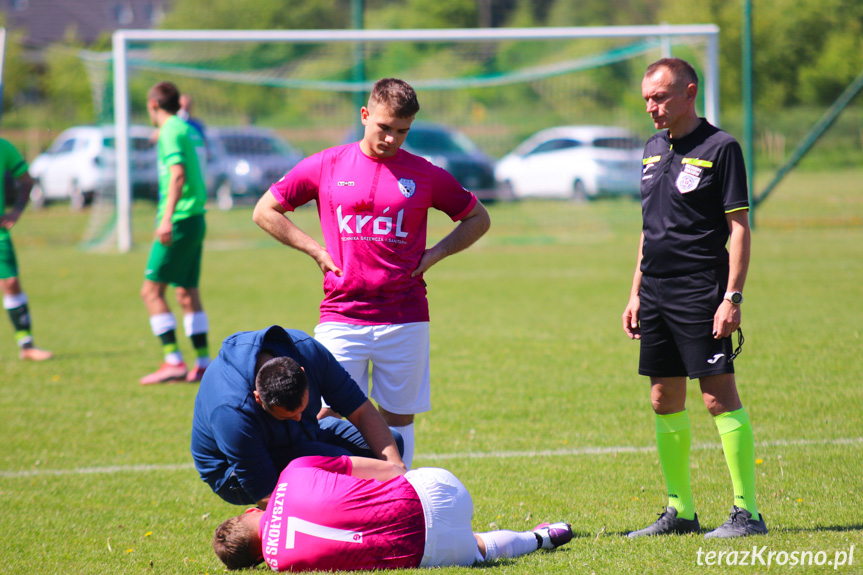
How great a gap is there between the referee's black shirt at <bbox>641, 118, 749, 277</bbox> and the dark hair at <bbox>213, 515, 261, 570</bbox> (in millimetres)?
2156

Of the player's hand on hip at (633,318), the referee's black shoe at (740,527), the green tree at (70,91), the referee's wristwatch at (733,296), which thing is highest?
the green tree at (70,91)

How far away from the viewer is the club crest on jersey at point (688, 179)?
389 centimetres

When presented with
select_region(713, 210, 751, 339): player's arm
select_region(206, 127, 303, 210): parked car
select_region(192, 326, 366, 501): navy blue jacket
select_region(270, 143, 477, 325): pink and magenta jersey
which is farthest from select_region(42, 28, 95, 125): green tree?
select_region(713, 210, 751, 339): player's arm

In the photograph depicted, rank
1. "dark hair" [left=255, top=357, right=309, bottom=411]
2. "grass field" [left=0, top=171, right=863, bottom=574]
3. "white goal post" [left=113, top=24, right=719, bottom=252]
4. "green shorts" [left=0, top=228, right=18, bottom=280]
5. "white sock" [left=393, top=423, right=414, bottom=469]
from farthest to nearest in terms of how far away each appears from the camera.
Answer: "white goal post" [left=113, top=24, right=719, bottom=252] → "green shorts" [left=0, top=228, right=18, bottom=280] → "white sock" [left=393, top=423, right=414, bottom=469] → "grass field" [left=0, top=171, right=863, bottom=574] → "dark hair" [left=255, top=357, right=309, bottom=411]

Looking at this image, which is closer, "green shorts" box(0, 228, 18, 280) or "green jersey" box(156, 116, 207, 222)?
"green jersey" box(156, 116, 207, 222)

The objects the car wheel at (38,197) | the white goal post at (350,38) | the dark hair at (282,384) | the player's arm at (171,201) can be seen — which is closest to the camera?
the dark hair at (282,384)

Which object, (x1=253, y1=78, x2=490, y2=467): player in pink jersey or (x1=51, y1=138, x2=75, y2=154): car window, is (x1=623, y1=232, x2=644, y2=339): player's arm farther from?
(x1=51, y1=138, x2=75, y2=154): car window

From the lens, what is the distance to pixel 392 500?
3.56 m

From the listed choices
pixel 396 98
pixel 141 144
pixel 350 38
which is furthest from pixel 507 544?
pixel 141 144

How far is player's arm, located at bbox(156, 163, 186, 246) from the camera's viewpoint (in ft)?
24.6

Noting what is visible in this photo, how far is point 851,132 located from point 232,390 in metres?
23.0

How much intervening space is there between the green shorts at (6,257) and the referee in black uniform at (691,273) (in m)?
6.82

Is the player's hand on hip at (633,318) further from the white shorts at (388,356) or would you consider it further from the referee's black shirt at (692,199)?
the white shorts at (388,356)

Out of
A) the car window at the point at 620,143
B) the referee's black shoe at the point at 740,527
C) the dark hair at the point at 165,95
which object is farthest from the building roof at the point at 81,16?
the referee's black shoe at the point at 740,527
